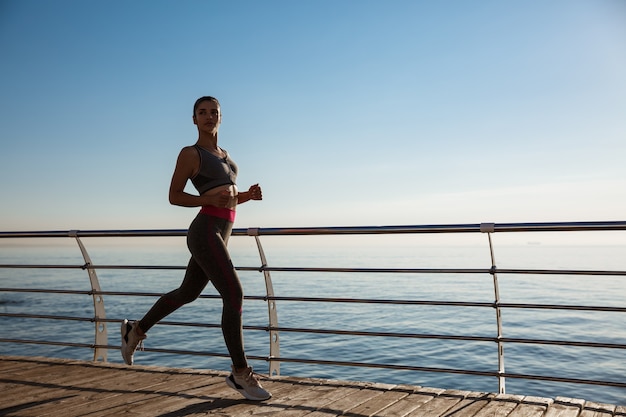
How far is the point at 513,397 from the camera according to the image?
11.3ft

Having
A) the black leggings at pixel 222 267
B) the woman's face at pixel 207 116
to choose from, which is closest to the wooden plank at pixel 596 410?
the black leggings at pixel 222 267

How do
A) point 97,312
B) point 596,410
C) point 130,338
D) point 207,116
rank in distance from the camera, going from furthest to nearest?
point 97,312 → point 130,338 → point 207,116 → point 596,410

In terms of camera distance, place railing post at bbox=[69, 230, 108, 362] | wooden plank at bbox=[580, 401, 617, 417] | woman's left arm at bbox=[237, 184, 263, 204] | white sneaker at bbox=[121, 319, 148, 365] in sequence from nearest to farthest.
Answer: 1. wooden plank at bbox=[580, 401, 617, 417]
2. woman's left arm at bbox=[237, 184, 263, 204]
3. white sneaker at bbox=[121, 319, 148, 365]
4. railing post at bbox=[69, 230, 108, 362]

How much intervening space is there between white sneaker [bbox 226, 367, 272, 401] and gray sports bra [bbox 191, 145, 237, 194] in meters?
1.05

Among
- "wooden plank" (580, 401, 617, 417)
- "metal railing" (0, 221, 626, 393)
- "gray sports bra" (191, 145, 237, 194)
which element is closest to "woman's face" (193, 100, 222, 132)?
"gray sports bra" (191, 145, 237, 194)

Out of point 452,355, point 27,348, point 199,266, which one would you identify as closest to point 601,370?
point 452,355

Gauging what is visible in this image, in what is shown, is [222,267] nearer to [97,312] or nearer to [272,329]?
[272,329]

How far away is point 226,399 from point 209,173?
1274 mm

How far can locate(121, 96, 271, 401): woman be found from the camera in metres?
3.34

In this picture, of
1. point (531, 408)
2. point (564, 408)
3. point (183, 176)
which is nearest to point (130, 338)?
point (183, 176)

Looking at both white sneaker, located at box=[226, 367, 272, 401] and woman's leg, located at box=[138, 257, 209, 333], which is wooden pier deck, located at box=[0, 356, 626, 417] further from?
woman's leg, located at box=[138, 257, 209, 333]

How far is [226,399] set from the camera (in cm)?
351

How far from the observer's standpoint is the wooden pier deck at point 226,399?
3.20 metres

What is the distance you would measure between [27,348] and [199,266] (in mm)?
17706
